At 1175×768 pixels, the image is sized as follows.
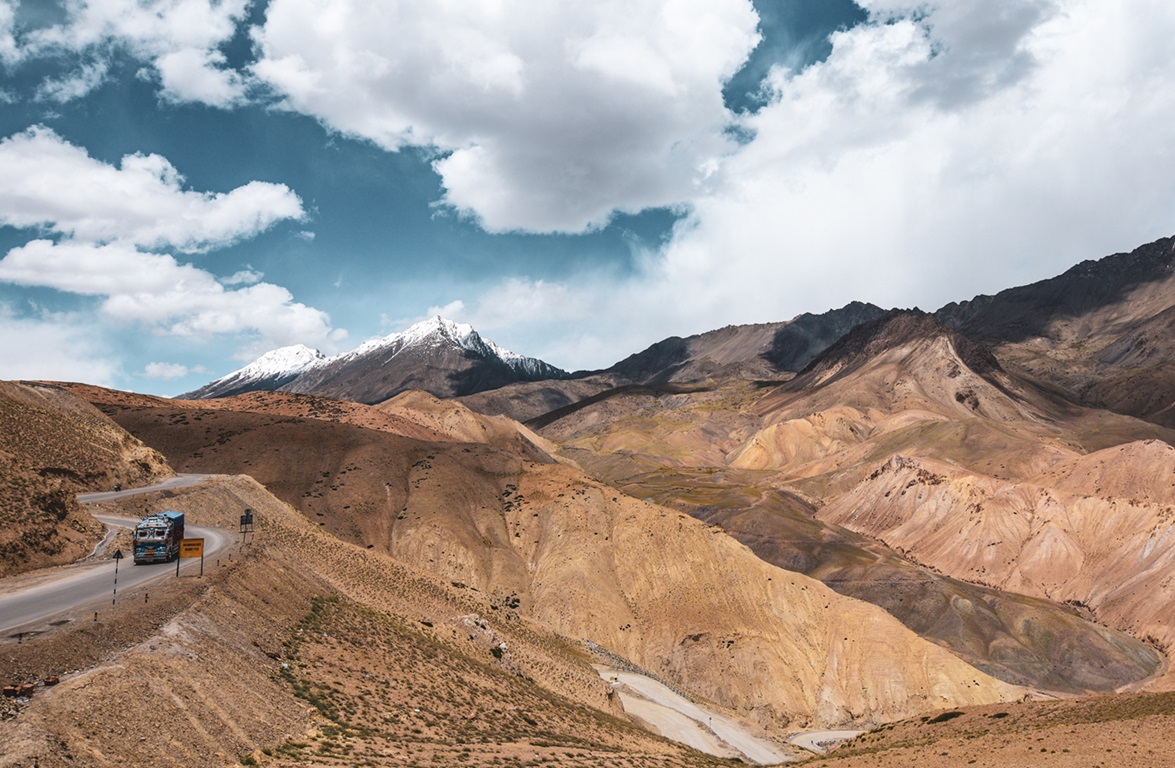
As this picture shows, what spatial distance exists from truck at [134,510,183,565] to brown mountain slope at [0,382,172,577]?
3.86 metres

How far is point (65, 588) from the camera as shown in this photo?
31406 millimetres

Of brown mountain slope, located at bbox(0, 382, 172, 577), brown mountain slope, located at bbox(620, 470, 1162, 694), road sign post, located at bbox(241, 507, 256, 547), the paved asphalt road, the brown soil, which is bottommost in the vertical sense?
brown mountain slope, located at bbox(620, 470, 1162, 694)

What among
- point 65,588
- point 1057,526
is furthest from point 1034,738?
point 1057,526

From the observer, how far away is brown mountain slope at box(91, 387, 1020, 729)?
76500mm

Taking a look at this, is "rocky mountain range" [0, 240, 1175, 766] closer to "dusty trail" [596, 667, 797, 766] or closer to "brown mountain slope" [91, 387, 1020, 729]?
"brown mountain slope" [91, 387, 1020, 729]

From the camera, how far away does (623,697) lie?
59.3 meters

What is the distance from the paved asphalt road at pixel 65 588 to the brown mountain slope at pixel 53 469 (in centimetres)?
218

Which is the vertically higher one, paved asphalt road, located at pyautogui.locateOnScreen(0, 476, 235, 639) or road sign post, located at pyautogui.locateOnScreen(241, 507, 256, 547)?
road sign post, located at pyautogui.locateOnScreen(241, 507, 256, 547)

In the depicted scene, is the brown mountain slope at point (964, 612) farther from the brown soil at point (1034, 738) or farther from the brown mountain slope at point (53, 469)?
the brown mountain slope at point (53, 469)

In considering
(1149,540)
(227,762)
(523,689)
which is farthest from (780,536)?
(227,762)

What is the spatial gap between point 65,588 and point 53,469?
23595 mm

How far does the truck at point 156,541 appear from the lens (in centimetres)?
3738

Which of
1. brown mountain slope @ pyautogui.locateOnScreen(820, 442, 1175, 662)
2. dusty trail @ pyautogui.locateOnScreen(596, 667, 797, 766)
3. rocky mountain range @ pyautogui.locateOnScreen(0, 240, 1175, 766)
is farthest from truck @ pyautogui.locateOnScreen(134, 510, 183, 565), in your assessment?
brown mountain slope @ pyautogui.locateOnScreen(820, 442, 1175, 662)

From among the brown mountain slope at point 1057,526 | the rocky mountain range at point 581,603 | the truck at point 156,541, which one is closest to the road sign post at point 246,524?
the rocky mountain range at point 581,603
